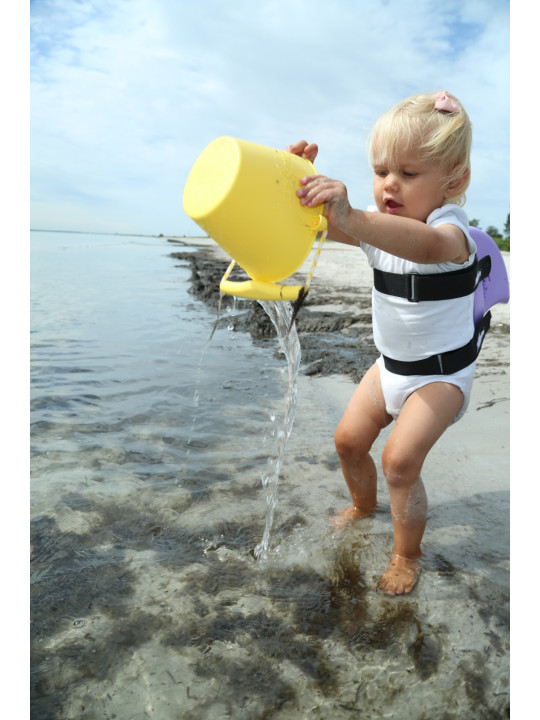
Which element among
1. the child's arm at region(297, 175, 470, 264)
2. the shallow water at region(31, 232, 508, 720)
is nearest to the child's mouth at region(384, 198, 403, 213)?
the child's arm at region(297, 175, 470, 264)

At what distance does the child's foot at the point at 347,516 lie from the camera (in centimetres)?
221

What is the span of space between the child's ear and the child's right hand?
0.43 metres

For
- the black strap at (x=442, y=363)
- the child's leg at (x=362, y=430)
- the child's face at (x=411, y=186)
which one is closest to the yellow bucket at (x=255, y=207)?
the child's face at (x=411, y=186)

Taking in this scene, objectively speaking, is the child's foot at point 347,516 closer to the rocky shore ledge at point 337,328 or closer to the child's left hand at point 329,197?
the child's left hand at point 329,197

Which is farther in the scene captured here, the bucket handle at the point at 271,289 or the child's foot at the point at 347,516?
the child's foot at the point at 347,516

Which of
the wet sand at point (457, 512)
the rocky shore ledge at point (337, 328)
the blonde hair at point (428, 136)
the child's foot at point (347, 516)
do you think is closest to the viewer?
the wet sand at point (457, 512)

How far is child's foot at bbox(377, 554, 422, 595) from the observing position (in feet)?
5.97

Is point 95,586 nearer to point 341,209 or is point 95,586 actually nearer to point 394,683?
point 394,683

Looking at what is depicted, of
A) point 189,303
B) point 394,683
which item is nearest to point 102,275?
point 189,303

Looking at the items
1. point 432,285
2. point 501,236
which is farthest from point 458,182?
point 501,236

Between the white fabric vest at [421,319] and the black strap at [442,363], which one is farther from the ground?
the white fabric vest at [421,319]

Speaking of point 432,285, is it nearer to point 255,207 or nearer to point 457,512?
point 255,207

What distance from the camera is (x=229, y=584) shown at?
6.07ft

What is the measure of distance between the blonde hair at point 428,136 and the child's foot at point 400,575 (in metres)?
A: 1.22
